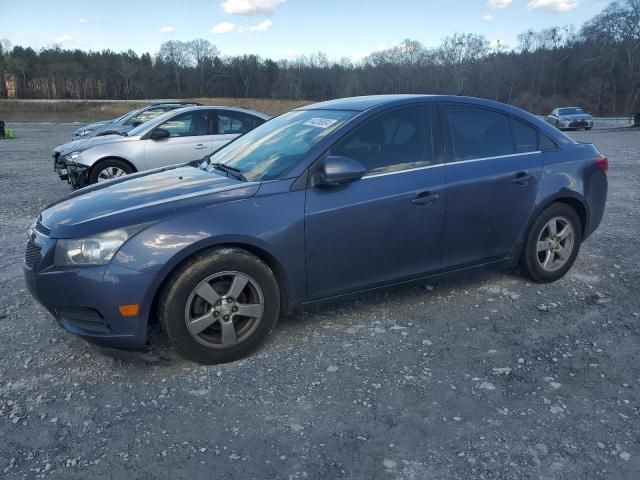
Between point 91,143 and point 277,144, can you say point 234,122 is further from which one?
point 277,144

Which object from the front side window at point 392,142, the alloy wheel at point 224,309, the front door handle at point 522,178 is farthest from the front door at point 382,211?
the front door handle at point 522,178

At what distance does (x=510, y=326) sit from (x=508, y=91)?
86007mm

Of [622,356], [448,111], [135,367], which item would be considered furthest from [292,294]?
[622,356]

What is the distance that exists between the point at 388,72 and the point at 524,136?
89329mm

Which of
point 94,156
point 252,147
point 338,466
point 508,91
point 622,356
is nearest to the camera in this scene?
point 338,466

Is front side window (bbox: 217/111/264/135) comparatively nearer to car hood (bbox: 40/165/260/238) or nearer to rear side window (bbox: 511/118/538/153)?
car hood (bbox: 40/165/260/238)

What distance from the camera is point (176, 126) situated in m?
8.94

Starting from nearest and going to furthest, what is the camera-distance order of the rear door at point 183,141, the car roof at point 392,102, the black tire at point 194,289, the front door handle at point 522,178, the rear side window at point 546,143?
the black tire at point 194,289 < the car roof at point 392,102 < the front door handle at point 522,178 < the rear side window at point 546,143 < the rear door at point 183,141

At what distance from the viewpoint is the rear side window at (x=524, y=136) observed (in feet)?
14.5

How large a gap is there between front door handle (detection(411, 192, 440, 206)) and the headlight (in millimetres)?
1922

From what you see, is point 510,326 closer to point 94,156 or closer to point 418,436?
point 418,436

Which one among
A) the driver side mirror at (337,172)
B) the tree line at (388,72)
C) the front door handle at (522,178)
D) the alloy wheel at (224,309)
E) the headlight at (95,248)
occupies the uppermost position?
the tree line at (388,72)

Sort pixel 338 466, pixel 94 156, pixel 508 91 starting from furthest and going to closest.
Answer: pixel 508 91, pixel 94 156, pixel 338 466

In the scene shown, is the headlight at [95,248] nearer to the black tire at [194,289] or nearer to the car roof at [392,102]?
the black tire at [194,289]
